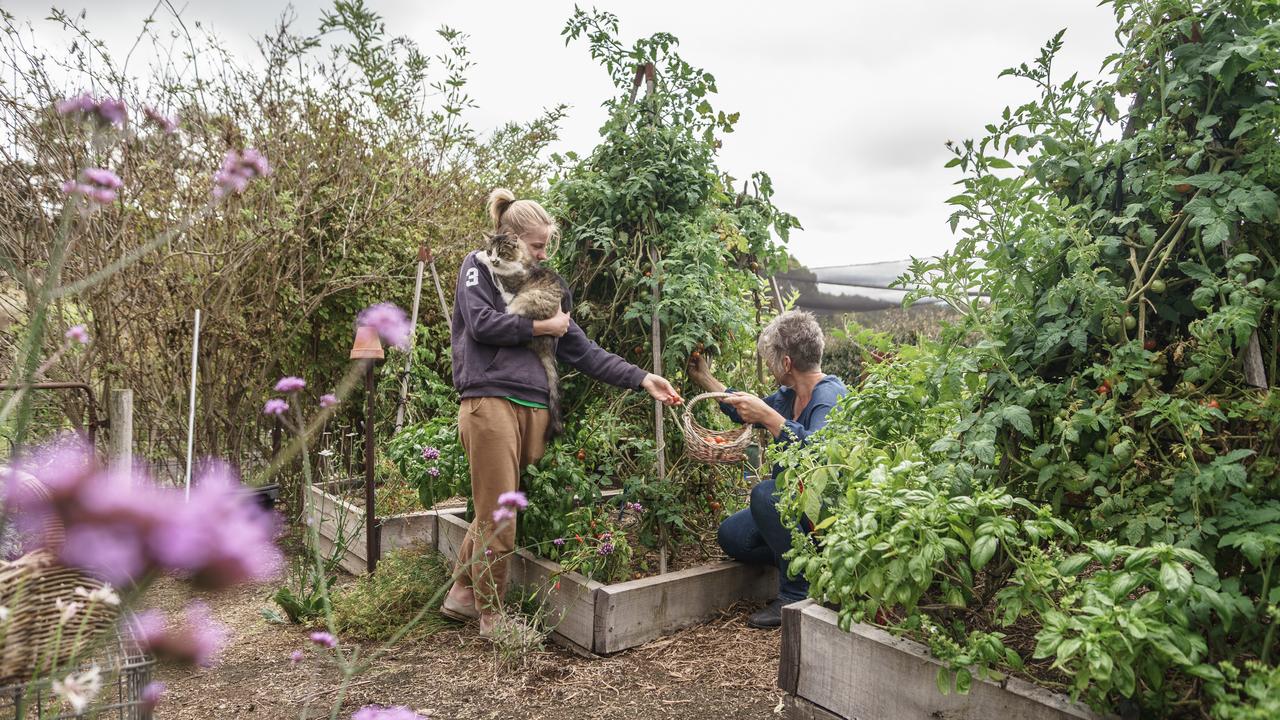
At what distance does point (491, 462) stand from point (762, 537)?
4.21ft

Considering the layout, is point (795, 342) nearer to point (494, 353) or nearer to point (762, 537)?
point (762, 537)

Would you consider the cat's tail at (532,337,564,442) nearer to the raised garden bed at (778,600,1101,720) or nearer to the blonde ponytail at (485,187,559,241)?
the blonde ponytail at (485,187,559,241)

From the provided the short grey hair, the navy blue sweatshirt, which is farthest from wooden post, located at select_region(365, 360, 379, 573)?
the short grey hair

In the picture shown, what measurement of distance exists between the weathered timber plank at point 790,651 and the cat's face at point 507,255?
1.82 meters

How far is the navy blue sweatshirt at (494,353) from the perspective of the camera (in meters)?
3.21

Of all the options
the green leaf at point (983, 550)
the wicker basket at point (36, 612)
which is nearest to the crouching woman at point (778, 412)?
the green leaf at point (983, 550)

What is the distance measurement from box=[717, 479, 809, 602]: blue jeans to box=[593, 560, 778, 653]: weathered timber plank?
3.3 inches

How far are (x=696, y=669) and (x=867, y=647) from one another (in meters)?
1.18

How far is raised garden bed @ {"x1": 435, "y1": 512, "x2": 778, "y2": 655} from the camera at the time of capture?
10.6ft

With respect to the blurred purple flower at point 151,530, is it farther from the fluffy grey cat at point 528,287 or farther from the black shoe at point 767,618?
the black shoe at point 767,618

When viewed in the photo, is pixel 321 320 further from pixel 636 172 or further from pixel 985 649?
pixel 985 649

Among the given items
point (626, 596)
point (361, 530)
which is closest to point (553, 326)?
point (626, 596)

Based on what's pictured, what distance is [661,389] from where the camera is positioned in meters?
3.37

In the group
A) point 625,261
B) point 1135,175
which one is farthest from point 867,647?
point 625,261
